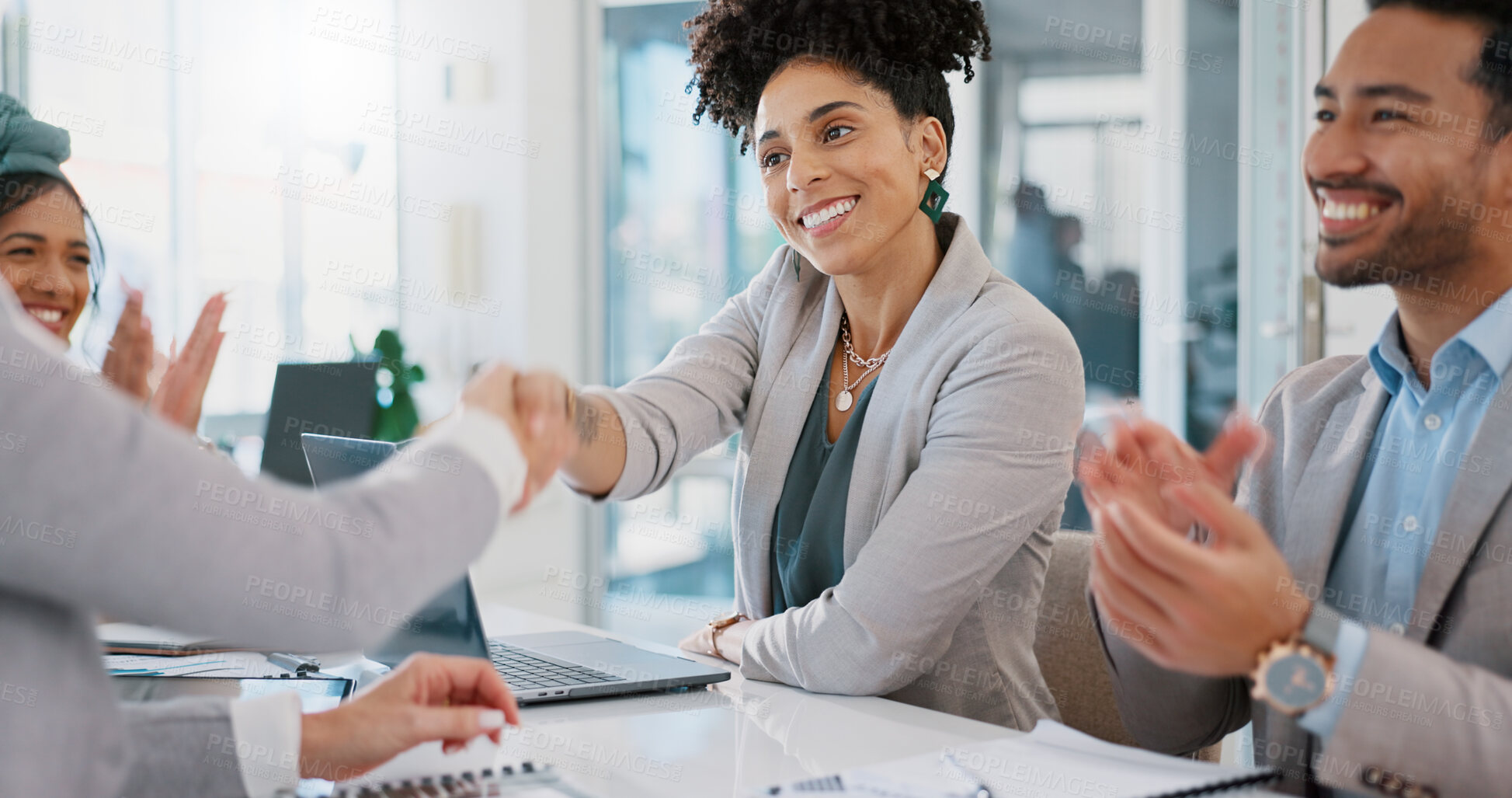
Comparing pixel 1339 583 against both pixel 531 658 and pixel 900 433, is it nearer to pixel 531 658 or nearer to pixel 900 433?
pixel 900 433

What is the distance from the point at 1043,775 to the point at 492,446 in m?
0.54

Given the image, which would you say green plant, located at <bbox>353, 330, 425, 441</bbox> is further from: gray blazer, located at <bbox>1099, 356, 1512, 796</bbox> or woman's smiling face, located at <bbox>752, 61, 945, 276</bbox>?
gray blazer, located at <bbox>1099, 356, 1512, 796</bbox>

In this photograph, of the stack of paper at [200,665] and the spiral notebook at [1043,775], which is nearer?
the spiral notebook at [1043,775]

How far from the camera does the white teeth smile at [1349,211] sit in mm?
1134

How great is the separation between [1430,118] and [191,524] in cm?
108

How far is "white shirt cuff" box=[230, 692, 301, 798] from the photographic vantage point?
3.02ft

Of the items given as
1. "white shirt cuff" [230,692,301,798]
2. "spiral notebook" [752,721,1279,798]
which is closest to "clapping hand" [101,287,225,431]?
"white shirt cuff" [230,692,301,798]

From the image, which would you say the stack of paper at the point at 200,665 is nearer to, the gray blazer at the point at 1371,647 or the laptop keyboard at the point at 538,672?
the laptop keyboard at the point at 538,672

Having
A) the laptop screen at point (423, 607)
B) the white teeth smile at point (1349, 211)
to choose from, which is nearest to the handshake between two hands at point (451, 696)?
the laptop screen at point (423, 607)

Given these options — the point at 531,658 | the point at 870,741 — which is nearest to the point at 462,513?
the point at 870,741

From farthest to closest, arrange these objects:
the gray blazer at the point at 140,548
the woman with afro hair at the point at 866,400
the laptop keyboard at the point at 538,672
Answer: the woman with afro hair at the point at 866,400
the laptop keyboard at the point at 538,672
the gray blazer at the point at 140,548

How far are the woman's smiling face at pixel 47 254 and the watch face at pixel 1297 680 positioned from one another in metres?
1.62

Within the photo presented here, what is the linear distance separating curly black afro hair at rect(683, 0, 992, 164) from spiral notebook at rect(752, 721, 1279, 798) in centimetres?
105

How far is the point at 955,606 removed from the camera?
1469 millimetres
